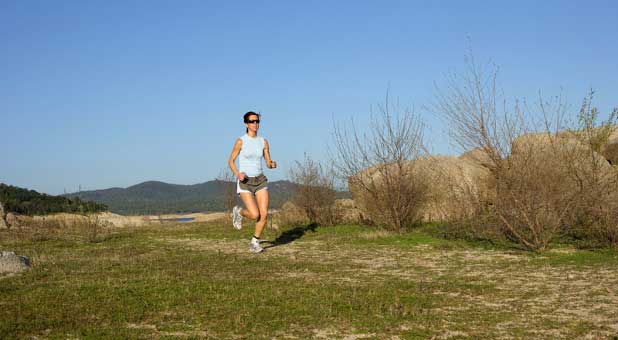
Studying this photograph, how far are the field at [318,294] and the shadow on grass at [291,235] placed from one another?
5.93ft

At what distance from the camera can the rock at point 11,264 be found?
918 cm

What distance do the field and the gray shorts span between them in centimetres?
125

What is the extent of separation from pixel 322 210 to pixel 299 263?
871 cm

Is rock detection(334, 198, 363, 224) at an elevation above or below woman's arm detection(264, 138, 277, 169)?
below

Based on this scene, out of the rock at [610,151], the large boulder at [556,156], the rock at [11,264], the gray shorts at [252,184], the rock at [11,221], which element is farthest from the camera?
the rock at [11,221]

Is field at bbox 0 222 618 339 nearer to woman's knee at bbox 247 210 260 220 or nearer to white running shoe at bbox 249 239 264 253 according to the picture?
white running shoe at bbox 249 239 264 253

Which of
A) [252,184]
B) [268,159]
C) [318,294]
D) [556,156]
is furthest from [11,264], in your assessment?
[556,156]

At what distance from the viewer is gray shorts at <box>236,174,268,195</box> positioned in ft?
37.4

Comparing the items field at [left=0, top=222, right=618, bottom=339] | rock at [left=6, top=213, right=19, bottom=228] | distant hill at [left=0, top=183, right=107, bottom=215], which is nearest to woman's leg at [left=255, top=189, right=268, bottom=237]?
field at [left=0, top=222, right=618, bottom=339]

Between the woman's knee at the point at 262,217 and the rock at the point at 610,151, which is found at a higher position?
the rock at the point at 610,151

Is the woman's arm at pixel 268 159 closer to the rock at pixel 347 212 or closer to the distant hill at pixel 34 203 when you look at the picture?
the rock at pixel 347 212

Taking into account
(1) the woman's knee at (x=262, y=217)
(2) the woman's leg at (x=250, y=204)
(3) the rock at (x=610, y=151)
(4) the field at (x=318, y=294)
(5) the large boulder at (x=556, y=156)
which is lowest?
(4) the field at (x=318, y=294)

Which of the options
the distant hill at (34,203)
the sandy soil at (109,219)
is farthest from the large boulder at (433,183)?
the distant hill at (34,203)

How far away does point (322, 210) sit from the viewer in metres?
18.7
